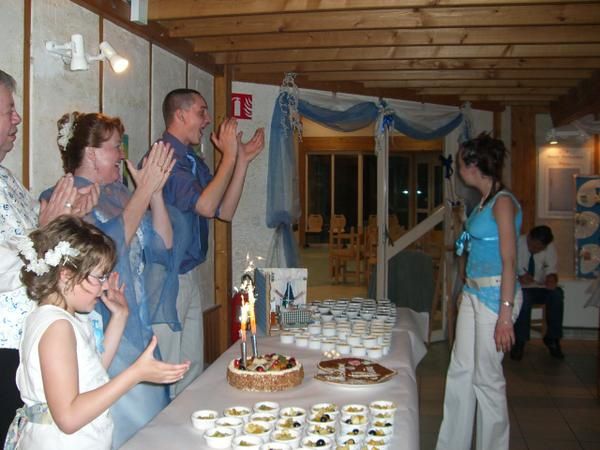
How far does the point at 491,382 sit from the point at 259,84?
11.8 feet

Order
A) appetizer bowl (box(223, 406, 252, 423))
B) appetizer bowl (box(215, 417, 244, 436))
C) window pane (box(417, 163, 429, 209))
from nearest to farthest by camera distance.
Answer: appetizer bowl (box(215, 417, 244, 436))
appetizer bowl (box(223, 406, 252, 423))
window pane (box(417, 163, 429, 209))

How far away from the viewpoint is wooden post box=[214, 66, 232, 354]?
17.2 feet

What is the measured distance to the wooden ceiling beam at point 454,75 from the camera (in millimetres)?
5406

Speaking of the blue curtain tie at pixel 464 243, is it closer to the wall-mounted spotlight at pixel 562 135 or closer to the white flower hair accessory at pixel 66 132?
the white flower hair accessory at pixel 66 132

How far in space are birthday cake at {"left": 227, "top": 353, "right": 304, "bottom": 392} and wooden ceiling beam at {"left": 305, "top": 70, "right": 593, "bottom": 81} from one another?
3603 mm

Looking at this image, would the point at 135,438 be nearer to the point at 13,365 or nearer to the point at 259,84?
the point at 13,365

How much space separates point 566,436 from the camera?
157 inches

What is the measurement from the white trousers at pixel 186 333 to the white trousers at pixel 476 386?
1313 mm

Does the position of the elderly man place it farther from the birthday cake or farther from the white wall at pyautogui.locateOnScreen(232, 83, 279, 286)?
the white wall at pyautogui.locateOnScreen(232, 83, 279, 286)

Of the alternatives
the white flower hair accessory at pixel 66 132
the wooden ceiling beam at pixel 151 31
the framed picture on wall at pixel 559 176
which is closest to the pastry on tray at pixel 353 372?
the white flower hair accessory at pixel 66 132

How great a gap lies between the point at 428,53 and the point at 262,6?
63.2 inches

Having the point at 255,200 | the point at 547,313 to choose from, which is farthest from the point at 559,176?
the point at 255,200

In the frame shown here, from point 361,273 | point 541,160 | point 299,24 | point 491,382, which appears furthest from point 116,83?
point 361,273

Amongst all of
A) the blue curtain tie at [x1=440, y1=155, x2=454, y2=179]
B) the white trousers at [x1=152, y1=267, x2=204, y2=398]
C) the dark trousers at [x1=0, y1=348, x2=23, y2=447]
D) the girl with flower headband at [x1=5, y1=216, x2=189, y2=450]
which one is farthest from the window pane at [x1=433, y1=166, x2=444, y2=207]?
A: the girl with flower headband at [x1=5, y1=216, x2=189, y2=450]
